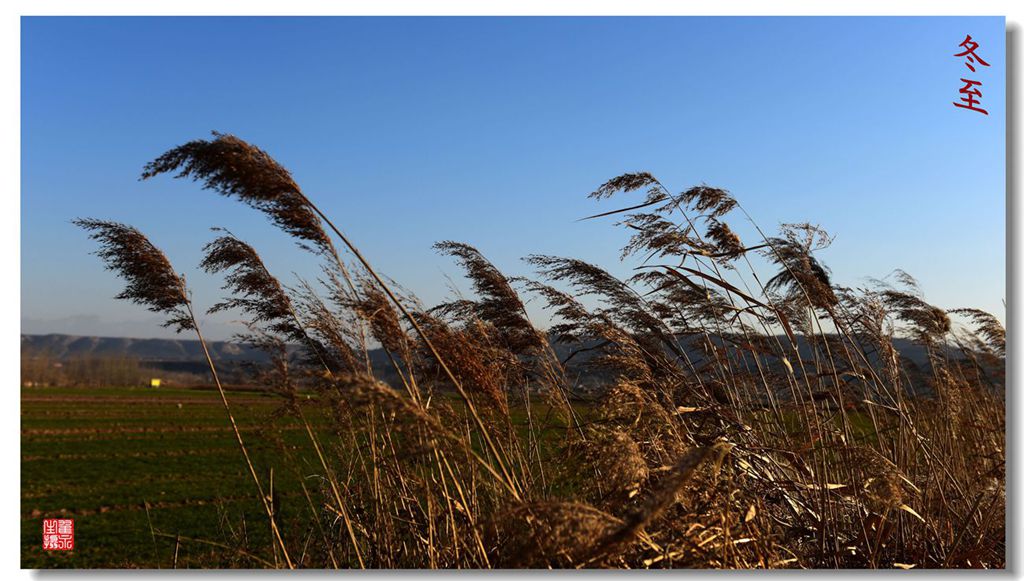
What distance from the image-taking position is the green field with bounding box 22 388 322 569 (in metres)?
4.43

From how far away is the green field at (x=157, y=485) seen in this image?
4.43 m

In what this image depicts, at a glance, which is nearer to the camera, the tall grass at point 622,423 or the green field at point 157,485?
the tall grass at point 622,423

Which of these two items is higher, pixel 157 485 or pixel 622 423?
pixel 622 423

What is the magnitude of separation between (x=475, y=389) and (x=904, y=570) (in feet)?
6.48

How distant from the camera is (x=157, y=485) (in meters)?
21.9

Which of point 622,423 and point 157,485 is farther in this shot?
point 157,485

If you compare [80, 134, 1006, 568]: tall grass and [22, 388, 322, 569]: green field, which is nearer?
[80, 134, 1006, 568]: tall grass

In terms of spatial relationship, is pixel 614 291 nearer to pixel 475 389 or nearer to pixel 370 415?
pixel 475 389

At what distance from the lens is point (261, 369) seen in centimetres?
370

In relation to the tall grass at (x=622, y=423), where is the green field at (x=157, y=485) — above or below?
below

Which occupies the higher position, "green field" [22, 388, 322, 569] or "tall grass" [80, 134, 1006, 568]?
"tall grass" [80, 134, 1006, 568]

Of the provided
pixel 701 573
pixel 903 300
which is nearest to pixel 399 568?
pixel 701 573
